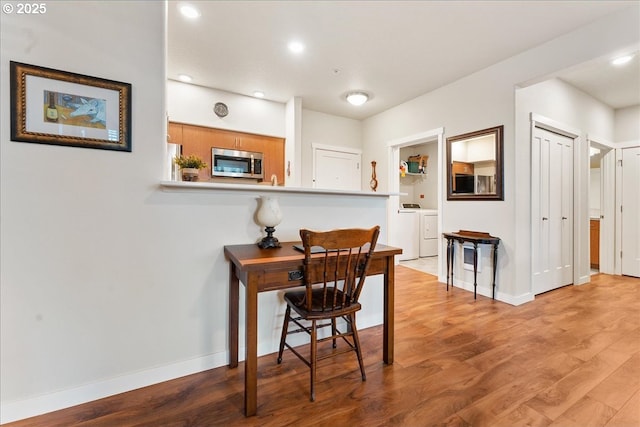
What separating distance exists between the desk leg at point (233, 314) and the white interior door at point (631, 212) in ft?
18.2

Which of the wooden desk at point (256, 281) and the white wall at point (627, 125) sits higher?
the white wall at point (627, 125)

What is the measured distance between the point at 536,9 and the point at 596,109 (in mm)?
2811

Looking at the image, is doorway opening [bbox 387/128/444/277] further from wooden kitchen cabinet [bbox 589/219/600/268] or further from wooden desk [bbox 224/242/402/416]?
wooden kitchen cabinet [bbox 589/219/600/268]

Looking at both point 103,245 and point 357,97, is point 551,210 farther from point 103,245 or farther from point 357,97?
point 103,245

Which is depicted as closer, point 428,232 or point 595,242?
point 595,242

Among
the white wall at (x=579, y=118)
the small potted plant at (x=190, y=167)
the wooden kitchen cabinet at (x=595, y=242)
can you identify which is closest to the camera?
the small potted plant at (x=190, y=167)

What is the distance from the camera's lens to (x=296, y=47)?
293cm

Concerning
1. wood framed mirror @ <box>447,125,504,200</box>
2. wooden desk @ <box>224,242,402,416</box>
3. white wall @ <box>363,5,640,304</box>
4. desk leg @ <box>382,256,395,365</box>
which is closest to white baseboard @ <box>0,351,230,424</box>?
wooden desk @ <box>224,242,402,416</box>

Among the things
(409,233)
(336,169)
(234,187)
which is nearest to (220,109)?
(336,169)

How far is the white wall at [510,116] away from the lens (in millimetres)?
2445

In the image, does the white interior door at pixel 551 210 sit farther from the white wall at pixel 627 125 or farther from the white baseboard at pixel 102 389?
the white baseboard at pixel 102 389

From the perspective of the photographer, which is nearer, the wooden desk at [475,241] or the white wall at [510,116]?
the white wall at [510,116]

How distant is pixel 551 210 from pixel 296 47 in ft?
11.7

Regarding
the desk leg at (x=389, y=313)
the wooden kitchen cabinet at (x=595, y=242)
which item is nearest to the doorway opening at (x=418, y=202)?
the desk leg at (x=389, y=313)
